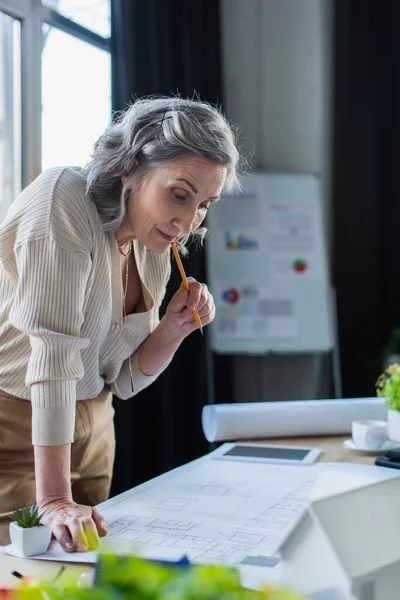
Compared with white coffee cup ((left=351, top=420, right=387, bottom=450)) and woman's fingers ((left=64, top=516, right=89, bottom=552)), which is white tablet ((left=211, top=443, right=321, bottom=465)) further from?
woman's fingers ((left=64, top=516, right=89, bottom=552))

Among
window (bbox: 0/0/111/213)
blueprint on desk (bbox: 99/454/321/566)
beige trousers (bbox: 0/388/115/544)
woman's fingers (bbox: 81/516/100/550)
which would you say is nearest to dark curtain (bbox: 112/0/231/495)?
window (bbox: 0/0/111/213)

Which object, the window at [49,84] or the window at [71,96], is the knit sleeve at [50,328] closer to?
the window at [49,84]

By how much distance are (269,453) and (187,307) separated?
429 mm

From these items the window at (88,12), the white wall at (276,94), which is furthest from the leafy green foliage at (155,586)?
the white wall at (276,94)

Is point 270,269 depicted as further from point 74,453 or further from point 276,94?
point 74,453

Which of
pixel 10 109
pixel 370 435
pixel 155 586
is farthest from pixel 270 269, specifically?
pixel 155 586

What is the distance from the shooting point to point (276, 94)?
3.91 meters

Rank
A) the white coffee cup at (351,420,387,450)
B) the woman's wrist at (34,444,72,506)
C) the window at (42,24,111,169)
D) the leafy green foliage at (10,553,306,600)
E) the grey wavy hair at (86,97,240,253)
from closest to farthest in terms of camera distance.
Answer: the leafy green foliage at (10,553,306,600) < the woman's wrist at (34,444,72,506) < the grey wavy hair at (86,97,240,253) < the white coffee cup at (351,420,387,450) < the window at (42,24,111,169)

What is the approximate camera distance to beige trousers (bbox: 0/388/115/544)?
146 cm

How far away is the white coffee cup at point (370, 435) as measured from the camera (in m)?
1.73

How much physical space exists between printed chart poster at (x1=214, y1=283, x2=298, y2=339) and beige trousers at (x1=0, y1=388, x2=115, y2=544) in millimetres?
1892

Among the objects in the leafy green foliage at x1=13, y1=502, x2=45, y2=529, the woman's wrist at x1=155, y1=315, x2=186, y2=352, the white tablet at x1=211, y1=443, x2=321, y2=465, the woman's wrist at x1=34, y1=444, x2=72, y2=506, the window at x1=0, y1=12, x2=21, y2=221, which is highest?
the window at x1=0, y1=12, x2=21, y2=221

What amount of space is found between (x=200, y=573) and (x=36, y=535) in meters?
0.69

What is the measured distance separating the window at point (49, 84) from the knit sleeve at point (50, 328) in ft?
4.50
